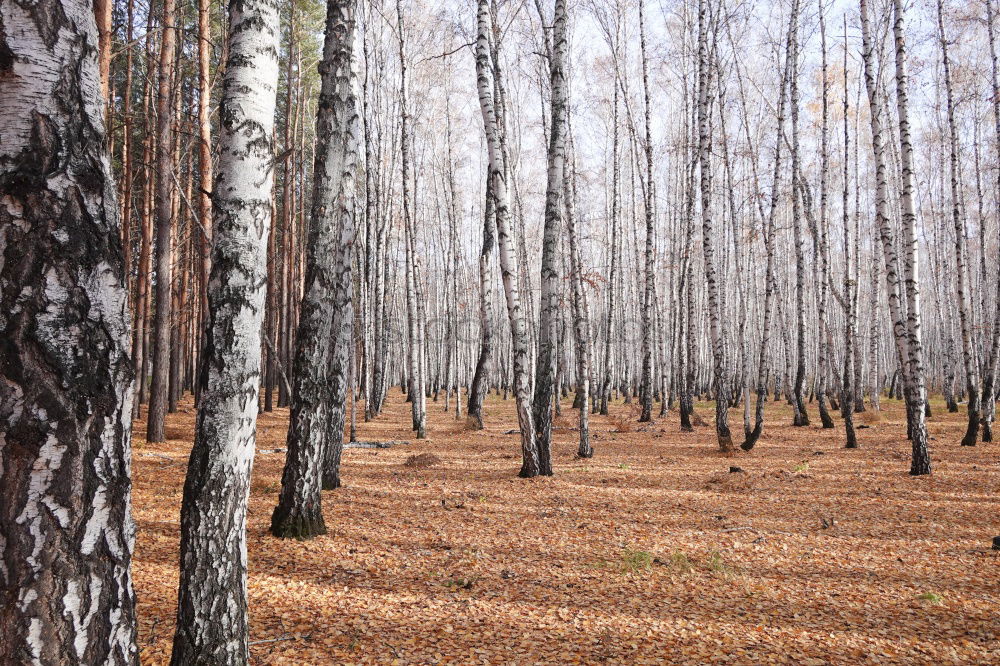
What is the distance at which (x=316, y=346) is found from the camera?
4883mm

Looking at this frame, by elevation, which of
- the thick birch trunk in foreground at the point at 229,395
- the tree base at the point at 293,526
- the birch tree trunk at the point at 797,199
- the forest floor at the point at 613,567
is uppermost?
the birch tree trunk at the point at 797,199

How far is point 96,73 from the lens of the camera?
4.93 ft

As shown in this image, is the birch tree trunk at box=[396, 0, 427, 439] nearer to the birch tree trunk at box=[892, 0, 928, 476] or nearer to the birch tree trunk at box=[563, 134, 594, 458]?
the birch tree trunk at box=[563, 134, 594, 458]

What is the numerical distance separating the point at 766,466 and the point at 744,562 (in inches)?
196

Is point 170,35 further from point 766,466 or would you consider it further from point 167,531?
point 766,466

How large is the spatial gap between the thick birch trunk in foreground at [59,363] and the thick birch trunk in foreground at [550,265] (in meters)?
6.46

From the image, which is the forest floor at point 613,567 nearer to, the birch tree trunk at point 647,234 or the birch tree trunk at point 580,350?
the birch tree trunk at point 580,350

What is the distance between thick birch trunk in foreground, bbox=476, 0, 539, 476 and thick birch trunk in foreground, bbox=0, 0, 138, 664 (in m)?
6.12

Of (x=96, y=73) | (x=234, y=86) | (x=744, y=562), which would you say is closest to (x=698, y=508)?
(x=744, y=562)

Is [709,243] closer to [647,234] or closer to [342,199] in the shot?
[647,234]

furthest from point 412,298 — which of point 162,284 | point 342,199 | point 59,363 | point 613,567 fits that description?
point 59,363

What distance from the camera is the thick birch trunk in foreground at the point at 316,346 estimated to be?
4801 mm

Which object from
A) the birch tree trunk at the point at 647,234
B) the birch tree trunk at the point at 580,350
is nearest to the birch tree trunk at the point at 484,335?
the birch tree trunk at the point at 580,350

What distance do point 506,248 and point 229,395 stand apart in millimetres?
5402
